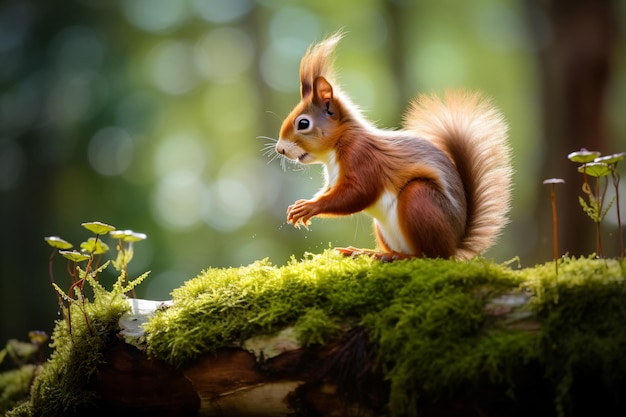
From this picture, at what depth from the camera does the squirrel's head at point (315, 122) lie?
250 cm

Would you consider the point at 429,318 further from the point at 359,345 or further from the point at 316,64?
the point at 316,64

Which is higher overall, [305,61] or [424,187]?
[305,61]

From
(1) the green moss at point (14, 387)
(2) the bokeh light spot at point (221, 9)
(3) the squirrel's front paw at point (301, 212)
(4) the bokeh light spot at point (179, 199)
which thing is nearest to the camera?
(3) the squirrel's front paw at point (301, 212)

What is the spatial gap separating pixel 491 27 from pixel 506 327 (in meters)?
8.86

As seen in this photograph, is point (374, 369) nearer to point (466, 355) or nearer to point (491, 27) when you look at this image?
point (466, 355)

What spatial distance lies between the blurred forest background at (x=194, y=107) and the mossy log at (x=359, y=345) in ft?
16.9

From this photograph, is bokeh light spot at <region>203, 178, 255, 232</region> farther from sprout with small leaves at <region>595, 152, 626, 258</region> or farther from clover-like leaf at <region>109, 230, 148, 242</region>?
sprout with small leaves at <region>595, 152, 626, 258</region>

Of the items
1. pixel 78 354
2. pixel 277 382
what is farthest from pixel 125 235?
pixel 277 382

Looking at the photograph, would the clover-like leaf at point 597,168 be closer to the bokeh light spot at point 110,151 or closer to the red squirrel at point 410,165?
the red squirrel at point 410,165

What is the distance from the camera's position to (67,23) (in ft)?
27.6

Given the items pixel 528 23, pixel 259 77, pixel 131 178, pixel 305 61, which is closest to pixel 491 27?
pixel 528 23

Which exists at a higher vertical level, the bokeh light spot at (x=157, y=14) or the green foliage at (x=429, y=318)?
the bokeh light spot at (x=157, y=14)

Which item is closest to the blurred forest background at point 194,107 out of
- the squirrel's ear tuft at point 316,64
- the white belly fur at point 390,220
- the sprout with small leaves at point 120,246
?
the squirrel's ear tuft at point 316,64

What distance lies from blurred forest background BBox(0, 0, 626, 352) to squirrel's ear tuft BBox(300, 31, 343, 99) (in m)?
4.28
